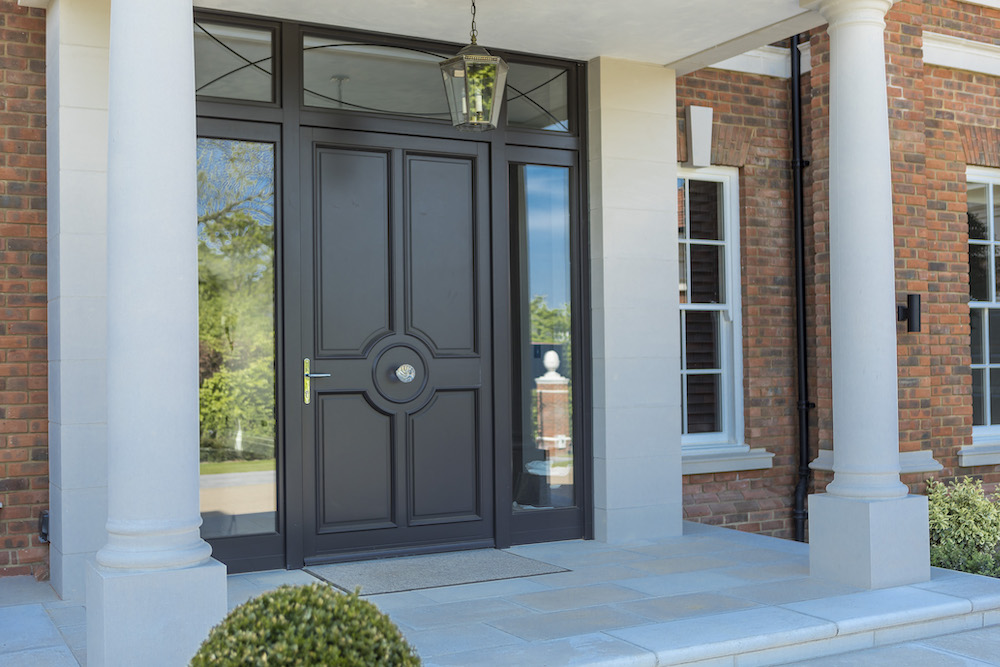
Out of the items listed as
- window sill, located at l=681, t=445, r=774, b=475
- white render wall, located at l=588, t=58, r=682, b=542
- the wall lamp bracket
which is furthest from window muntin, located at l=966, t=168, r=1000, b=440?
white render wall, located at l=588, t=58, r=682, b=542

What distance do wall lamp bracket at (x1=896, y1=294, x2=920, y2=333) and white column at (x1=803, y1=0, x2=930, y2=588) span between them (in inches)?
84.6

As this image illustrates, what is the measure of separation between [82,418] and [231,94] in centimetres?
205

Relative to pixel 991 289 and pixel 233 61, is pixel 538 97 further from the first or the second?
pixel 991 289

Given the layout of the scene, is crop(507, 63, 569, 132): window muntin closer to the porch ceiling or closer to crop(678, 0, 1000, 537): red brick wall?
the porch ceiling

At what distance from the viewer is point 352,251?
6012 mm

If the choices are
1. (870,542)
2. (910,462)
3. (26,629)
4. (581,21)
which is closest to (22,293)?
(26,629)

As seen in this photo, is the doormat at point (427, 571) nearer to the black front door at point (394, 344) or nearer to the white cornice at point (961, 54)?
the black front door at point (394, 344)

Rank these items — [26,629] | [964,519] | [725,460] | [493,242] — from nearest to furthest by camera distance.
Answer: [26,629] → [493,242] → [964,519] → [725,460]

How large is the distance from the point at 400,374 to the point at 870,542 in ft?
9.57

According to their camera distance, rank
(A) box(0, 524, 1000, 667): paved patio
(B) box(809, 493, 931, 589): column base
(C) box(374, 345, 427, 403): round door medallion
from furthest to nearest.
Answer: (C) box(374, 345, 427, 403): round door medallion < (B) box(809, 493, 931, 589): column base < (A) box(0, 524, 1000, 667): paved patio

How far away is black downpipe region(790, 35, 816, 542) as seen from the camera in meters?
7.91

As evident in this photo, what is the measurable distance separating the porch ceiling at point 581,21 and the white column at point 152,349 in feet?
5.81

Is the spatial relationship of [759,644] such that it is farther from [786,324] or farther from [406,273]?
[786,324]

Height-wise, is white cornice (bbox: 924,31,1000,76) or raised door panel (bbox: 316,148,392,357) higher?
white cornice (bbox: 924,31,1000,76)
